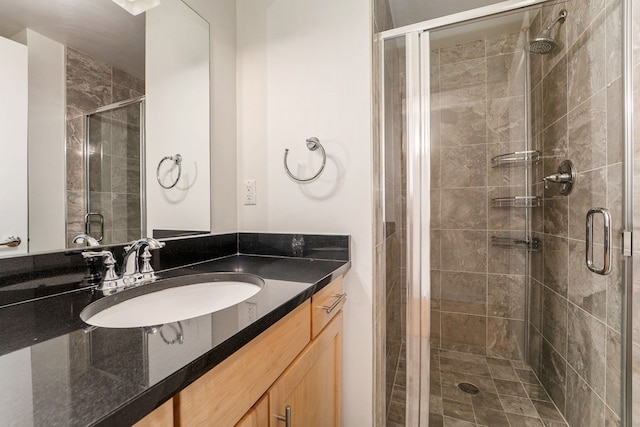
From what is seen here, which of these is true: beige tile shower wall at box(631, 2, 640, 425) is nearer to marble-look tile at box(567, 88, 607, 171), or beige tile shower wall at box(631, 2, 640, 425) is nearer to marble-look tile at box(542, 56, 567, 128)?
marble-look tile at box(567, 88, 607, 171)

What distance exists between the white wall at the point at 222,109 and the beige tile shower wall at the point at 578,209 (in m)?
1.44

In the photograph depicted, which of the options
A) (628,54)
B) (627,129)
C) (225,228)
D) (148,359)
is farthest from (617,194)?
(225,228)

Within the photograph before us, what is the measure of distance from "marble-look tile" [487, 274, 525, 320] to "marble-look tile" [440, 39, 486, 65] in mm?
1305

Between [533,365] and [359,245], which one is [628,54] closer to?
[359,245]

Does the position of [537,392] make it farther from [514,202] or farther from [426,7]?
[426,7]

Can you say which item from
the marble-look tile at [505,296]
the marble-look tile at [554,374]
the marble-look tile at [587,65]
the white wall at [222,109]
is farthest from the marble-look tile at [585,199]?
the white wall at [222,109]

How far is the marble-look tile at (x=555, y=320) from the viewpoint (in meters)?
1.34

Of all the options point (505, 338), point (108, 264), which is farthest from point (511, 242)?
point (108, 264)

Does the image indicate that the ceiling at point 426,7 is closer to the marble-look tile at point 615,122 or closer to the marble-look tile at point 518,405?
the marble-look tile at point 615,122

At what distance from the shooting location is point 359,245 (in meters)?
1.18

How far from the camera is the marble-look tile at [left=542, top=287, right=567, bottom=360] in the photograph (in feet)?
4.41

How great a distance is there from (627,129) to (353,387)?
139cm

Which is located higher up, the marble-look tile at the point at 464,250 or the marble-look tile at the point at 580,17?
the marble-look tile at the point at 580,17

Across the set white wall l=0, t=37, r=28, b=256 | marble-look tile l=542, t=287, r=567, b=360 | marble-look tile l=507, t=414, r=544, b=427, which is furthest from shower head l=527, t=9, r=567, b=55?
white wall l=0, t=37, r=28, b=256
